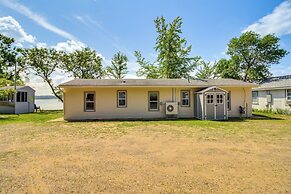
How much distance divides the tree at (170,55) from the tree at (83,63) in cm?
790

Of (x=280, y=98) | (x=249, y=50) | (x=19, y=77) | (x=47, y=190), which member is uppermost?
(x=249, y=50)

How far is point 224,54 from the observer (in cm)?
3200

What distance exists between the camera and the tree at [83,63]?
26844mm

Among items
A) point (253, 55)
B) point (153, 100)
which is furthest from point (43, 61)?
point (253, 55)

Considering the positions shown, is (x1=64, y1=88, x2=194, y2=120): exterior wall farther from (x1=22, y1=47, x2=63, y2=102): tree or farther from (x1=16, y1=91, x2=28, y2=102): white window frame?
(x1=22, y1=47, x2=63, y2=102): tree

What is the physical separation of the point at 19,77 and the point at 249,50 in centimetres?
3402

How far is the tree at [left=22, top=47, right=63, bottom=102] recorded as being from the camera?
82.4 feet

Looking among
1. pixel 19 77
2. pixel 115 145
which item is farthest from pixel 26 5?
pixel 19 77

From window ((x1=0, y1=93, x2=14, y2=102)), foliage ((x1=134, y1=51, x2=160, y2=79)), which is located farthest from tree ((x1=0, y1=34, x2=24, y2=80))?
foliage ((x1=134, y1=51, x2=160, y2=79))

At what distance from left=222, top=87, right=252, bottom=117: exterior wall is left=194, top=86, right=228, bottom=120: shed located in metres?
1.47

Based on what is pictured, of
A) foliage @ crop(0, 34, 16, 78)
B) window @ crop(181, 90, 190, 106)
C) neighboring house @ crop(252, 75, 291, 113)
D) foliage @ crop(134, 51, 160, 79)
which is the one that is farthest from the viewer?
foliage @ crop(134, 51, 160, 79)

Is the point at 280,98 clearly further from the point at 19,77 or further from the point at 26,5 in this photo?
the point at 19,77

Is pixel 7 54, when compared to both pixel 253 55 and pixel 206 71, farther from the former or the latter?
pixel 253 55

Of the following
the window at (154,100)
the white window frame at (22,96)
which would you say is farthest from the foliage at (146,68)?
the window at (154,100)
